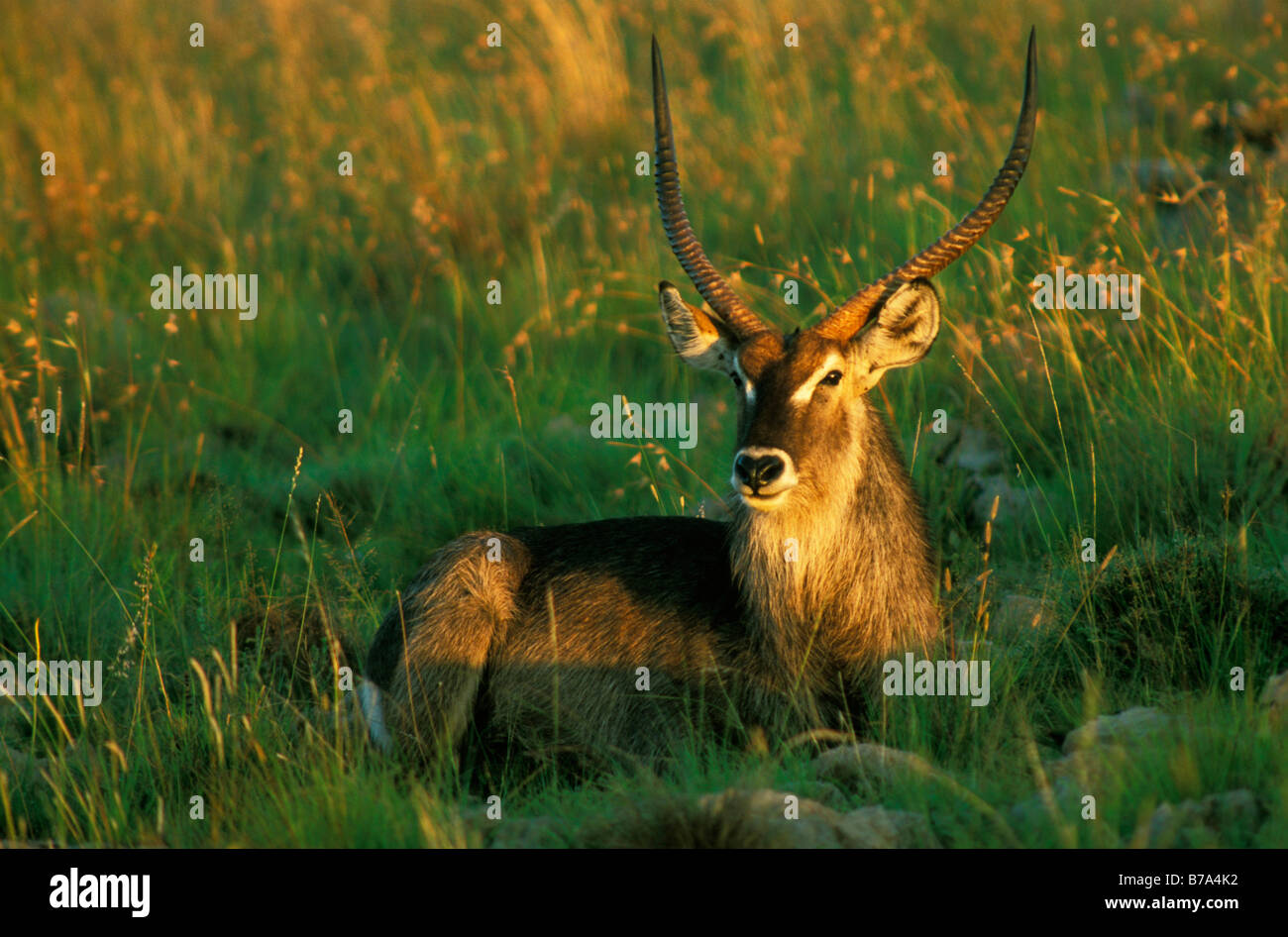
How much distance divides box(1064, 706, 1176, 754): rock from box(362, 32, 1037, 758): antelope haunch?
2.63 ft

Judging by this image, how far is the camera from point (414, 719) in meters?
5.20

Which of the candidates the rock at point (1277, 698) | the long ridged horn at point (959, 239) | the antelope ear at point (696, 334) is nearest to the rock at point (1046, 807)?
the rock at point (1277, 698)

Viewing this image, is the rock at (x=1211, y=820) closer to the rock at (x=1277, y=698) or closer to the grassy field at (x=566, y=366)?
the grassy field at (x=566, y=366)

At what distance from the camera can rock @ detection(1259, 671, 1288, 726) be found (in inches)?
169

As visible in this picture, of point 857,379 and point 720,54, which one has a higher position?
point 720,54

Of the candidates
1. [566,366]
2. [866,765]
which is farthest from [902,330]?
[566,366]

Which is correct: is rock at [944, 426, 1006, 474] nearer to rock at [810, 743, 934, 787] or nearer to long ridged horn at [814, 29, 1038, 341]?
long ridged horn at [814, 29, 1038, 341]

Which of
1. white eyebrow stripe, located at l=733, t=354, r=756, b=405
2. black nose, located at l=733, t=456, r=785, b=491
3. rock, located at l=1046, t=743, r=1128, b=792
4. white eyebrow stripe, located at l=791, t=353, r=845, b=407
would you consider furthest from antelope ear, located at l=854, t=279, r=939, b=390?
rock, located at l=1046, t=743, r=1128, b=792

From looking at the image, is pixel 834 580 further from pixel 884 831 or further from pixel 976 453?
pixel 976 453

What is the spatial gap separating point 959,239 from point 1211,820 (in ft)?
6.80

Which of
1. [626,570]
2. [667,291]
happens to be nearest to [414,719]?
[626,570]

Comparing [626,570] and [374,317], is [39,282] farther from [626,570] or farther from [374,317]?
[626,570]

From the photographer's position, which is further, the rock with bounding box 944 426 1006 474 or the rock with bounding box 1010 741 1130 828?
the rock with bounding box 944 426 1006 474

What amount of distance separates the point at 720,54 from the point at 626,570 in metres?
7.44
